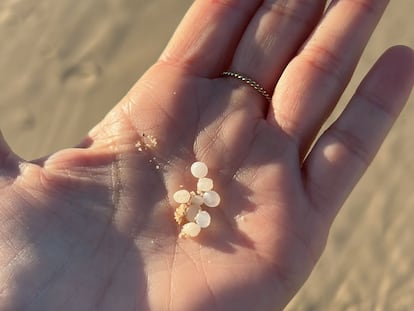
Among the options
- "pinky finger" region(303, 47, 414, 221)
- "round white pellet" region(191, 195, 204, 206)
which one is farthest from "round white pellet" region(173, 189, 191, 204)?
"pinky finger" region(303, 47, 414, 221)

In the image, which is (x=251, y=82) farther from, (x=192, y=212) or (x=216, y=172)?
(x=192, y=212)

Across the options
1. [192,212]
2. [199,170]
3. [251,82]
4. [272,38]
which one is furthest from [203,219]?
[272,38]

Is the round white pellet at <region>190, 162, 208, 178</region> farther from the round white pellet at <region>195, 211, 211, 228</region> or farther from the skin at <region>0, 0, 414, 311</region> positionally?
the round white pellet at <region>195, 211, 211, 228</region>

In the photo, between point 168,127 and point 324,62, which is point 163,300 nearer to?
point 168,127

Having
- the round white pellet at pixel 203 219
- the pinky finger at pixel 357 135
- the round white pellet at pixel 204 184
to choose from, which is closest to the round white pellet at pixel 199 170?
the round white pellet at pixel 204 184

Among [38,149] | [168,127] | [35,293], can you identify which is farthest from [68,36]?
[35,293]

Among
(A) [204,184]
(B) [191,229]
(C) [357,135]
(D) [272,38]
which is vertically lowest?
(B) [191,229]
